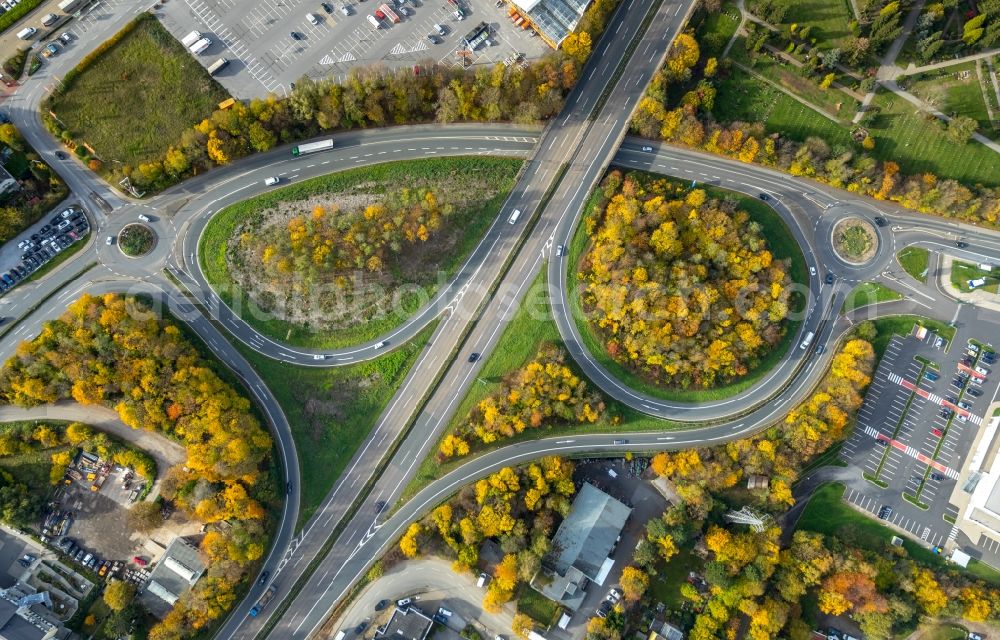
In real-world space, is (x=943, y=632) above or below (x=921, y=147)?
below

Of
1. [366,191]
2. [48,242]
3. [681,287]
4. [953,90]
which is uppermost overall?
[953,90]

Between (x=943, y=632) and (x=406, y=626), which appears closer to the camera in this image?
(x=406, y=626)

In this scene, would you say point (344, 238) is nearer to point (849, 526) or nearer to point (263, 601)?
point (263, 601)

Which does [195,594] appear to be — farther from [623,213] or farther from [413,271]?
[623,213]

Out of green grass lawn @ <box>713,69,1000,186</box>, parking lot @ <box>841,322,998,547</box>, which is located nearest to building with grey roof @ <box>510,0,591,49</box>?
green grass lawn @ <box>713,69,1000,186</box>

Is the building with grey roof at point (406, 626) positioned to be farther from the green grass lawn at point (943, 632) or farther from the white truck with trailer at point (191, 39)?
the white truck with trailer at point (191, 39)

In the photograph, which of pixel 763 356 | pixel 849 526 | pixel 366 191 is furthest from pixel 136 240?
pixel 849 526
